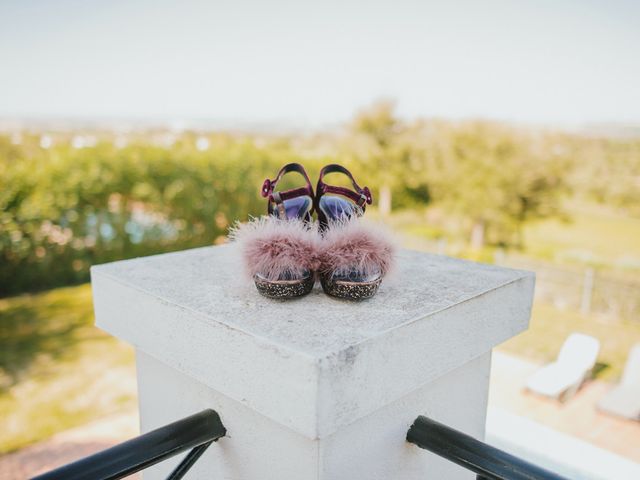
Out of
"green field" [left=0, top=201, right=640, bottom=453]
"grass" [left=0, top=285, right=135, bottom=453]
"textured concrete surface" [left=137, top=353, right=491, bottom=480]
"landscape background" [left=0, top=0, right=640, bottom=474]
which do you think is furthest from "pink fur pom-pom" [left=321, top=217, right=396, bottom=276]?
"grass" [left=0, top=285, right=135, bottom=453]

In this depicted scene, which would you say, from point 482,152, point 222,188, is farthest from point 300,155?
point 482,152

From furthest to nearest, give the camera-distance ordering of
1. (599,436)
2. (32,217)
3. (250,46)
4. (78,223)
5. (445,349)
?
(250,46)
(78,223)
(32,217)
(599,436)
(445,349)

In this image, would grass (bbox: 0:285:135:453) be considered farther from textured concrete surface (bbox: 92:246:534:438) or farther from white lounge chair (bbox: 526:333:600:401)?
white lounge chair (bbox: 526:333:600:401)

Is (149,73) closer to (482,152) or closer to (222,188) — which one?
(222,188)

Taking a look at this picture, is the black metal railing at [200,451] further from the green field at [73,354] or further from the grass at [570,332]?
the grass at [570,332]

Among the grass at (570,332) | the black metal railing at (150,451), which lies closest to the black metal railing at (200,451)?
the black metal railing at (150,451)
